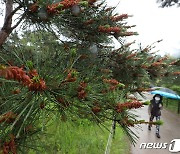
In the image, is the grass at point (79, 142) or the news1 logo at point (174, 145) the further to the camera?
the news1 logo at point (174, 145)

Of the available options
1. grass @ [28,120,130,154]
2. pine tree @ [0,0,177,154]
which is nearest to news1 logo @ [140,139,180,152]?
grass @ [28,120,130,154]

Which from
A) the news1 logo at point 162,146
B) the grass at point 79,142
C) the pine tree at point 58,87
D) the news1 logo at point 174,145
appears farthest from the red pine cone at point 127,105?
the news1 logo at point 174,145

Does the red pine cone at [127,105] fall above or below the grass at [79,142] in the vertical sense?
above

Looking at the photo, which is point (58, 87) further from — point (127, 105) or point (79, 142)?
point (79, 142)

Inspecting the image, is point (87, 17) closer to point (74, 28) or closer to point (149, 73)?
point (74, 28)

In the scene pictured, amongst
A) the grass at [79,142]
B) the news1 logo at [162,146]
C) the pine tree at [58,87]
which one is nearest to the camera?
the pine tree at [58,87]

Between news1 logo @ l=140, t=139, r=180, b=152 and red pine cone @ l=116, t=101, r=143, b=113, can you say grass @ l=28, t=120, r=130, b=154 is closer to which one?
news1 logo @ l=140, t=139, r=180, b=152

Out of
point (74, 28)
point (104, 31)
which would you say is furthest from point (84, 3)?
point (74, 28)

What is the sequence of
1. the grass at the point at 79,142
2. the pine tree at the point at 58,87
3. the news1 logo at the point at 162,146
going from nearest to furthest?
1. the pine tree at the point at 58,87
2. the grass at the point at 79,142
3. the news1 logo at the point at 162,146

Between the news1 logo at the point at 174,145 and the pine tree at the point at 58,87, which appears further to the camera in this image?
the news1 logo at the point at 174,145

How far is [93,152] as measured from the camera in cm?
607

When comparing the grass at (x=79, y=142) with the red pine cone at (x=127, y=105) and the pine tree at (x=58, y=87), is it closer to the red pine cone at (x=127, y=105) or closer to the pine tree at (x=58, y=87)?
the pine tree at (x=58, y=87)

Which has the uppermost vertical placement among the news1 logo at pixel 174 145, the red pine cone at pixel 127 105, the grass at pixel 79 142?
the red pine cone at pixel 127 105

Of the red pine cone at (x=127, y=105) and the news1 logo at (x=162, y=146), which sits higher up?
the red pine cone at (x=127, y=105)
